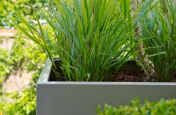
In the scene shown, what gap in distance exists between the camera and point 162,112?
1.00 meters

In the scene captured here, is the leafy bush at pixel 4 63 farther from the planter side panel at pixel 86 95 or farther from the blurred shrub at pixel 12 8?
the planter side panel at pixel 86 95

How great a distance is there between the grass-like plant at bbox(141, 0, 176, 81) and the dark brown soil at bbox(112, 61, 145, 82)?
87mm

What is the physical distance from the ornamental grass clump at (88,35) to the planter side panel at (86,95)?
12 cm

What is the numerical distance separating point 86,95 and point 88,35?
24 centimetres

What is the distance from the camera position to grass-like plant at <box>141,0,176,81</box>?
145 centimetres

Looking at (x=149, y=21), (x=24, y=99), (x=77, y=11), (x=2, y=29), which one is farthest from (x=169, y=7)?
(x=2, y=29)

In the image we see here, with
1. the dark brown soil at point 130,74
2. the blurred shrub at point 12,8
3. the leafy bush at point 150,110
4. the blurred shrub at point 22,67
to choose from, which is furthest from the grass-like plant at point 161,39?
the blurred shrub at point 12,8

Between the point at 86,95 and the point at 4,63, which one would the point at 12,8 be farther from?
the point at 86,95

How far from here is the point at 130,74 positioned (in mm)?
1621

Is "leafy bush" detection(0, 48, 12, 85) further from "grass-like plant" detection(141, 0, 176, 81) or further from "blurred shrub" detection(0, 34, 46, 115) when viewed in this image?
"grass-like plant" detection(141, 0, 176, 81)

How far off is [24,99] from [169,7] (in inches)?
56.2

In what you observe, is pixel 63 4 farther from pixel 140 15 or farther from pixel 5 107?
pixel 5 107

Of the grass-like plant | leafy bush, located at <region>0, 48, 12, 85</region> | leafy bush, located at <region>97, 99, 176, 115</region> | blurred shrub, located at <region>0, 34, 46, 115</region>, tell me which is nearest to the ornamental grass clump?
the grass-like plant

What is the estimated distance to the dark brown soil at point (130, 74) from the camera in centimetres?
155
